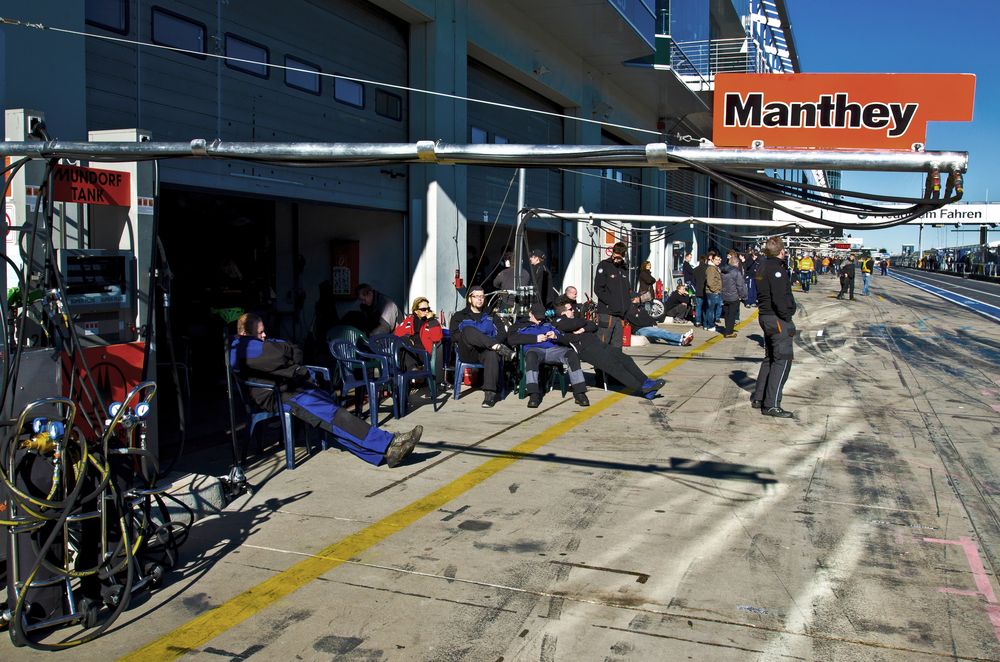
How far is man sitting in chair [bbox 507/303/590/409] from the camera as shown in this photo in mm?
9344

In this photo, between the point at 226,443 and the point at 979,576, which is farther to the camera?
the point at 226,443

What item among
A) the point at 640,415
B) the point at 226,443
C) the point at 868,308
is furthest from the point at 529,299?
the point at 868,308

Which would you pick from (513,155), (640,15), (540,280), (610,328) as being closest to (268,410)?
(513,155)

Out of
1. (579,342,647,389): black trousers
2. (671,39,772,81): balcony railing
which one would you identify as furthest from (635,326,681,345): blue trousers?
(671,39,772,81): balcony railing

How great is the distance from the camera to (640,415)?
29.2 ft

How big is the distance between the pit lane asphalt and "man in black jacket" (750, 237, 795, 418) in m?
0.32

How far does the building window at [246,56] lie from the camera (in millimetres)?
8758

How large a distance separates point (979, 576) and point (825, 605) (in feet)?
3.47

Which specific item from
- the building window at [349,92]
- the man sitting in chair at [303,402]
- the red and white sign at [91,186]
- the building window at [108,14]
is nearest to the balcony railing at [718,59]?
the building window at [349,92]

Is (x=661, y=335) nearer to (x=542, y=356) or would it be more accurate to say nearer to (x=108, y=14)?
(x=542, y=356)

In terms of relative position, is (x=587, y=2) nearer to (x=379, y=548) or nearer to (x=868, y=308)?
(x=379, y=548)

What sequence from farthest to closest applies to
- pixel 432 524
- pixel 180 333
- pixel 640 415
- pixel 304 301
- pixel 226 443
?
pixel 304 301, pixel 180 333, pixel 640 415, pixel 226 443, pixel 432 524

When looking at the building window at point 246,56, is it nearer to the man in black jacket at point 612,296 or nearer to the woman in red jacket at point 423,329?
the woman in red jacket at point 423,329

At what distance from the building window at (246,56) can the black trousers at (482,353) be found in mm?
3613
